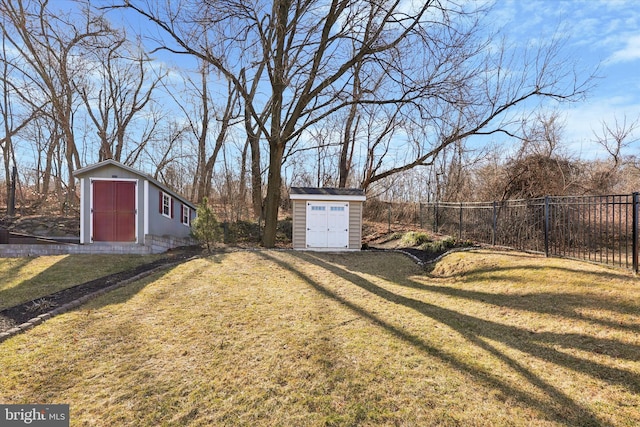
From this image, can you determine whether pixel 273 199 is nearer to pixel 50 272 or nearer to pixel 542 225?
pixel 50 272

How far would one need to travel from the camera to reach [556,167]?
1191 cm

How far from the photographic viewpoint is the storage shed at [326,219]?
12.1 m

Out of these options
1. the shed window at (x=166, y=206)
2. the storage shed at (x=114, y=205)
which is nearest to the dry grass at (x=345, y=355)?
the storage shed at (x=114, y=205)

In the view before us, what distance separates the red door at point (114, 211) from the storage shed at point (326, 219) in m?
5.66

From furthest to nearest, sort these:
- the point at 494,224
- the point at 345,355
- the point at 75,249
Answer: the point at 75,249
the point at 494,224
the point at 345,355

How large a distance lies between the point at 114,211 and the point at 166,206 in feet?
8.27

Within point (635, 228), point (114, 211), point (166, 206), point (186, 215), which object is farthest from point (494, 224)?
point (186, 215)

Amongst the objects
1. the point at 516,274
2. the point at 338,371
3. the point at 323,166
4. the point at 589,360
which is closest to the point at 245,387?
the point at 338,371

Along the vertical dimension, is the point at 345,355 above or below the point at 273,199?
below

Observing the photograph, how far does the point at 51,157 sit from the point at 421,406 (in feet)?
99.9

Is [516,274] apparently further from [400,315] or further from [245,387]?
[245,387]

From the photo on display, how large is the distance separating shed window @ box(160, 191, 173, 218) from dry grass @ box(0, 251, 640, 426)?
7.00 metres

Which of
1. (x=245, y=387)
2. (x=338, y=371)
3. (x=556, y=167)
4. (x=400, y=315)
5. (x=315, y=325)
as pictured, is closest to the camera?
(x=245, y=387)

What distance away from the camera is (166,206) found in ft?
43.5
